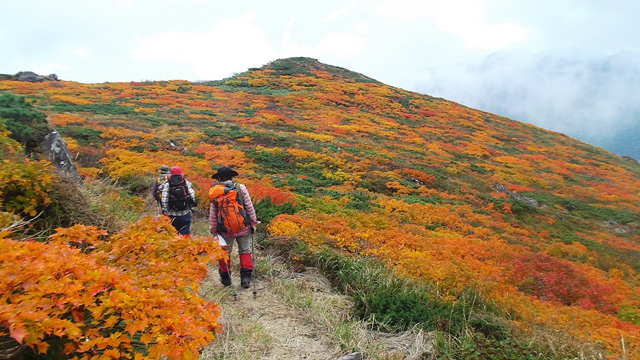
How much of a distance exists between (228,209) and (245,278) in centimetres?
121

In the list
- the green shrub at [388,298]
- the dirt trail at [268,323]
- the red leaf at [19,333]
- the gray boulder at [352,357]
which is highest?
the red leaf at [19,333]

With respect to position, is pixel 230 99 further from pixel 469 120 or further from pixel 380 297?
pixel 380 297

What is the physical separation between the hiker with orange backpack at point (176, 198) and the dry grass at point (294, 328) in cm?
143

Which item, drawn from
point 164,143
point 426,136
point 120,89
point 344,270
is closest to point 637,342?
point 344,270

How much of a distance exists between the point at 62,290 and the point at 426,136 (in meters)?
31.4

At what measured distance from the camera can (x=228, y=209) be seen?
552cm

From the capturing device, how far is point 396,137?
2866 cm

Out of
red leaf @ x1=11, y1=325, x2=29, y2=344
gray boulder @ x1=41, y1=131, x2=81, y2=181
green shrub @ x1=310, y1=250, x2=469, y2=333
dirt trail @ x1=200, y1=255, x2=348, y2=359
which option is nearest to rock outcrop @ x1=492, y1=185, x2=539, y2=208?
green shrub @ x1=310, y1=250, x2=469, y2=333

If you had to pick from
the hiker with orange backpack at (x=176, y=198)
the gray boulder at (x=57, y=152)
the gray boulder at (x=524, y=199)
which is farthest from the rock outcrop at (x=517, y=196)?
the gray boulder at (x=57, y=152)

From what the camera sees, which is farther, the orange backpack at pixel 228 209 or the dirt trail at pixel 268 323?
the orange backpack at pixel 228 209

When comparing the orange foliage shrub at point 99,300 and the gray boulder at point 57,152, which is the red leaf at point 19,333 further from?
the gray boulder at point 57,152

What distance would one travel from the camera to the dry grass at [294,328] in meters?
4.15

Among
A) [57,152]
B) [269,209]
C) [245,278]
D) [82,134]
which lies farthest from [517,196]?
[82,134]

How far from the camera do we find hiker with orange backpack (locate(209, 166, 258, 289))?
553 cm
